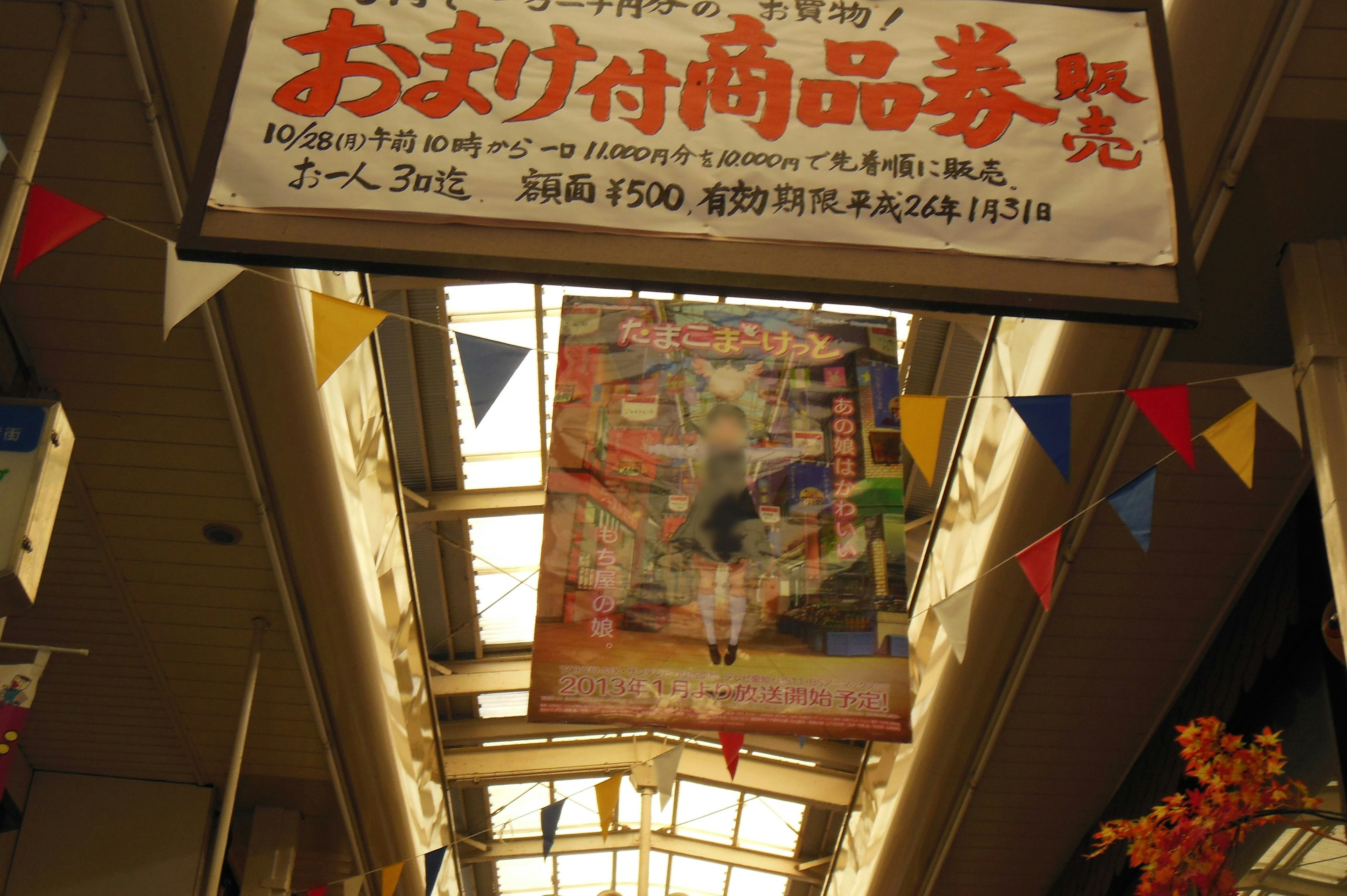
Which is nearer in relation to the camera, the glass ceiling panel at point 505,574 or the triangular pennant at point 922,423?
the triangular pennant at point 922,423

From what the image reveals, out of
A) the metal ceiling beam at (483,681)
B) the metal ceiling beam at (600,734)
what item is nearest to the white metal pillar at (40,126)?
the metal ceiling beam at (483,681)

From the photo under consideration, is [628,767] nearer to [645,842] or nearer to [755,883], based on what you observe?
[645,842]

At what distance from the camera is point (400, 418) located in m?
7.71

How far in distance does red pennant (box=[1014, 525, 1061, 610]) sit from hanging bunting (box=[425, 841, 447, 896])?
5278 millimetres

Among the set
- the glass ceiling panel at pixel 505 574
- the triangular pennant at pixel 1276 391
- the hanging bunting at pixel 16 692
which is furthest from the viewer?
the glass ceiling panel at pixel 505 574

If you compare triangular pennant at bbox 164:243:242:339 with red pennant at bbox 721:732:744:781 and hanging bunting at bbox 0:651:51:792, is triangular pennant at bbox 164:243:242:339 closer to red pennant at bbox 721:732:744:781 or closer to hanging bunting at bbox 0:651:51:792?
hanging bunting at bbox 0:651:51:792

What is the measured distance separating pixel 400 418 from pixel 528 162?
5454mm

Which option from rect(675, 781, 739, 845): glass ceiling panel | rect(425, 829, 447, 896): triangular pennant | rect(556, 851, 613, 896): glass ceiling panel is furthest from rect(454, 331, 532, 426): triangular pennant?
rect(556, 851, 613, 896): glass ceiling panel

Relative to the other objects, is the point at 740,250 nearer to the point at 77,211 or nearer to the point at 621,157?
the point at 621,157

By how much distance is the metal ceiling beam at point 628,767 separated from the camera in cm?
1075

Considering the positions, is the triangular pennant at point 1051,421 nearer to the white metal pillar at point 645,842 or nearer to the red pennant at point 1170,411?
the red pennant at point 1170,411

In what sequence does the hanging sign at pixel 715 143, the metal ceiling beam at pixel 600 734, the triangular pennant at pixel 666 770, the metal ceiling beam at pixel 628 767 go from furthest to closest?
1. the metal ceiling beam at pixel 628 767
2. the metal ceiling beam at pixel 600 734
3. the triangular pennant at pixel 666 770
4. the hanging sign at pixel 715 143

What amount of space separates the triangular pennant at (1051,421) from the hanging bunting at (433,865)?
6059 millimetres

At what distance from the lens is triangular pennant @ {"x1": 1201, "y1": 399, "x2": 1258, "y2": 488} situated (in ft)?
12.6
